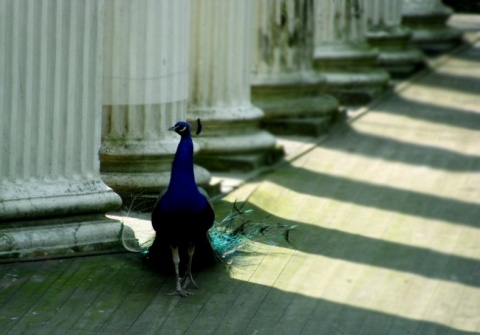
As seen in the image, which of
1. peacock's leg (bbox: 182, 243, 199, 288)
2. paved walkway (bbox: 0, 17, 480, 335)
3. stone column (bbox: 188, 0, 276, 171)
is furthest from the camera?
stone column (bbox: 188, 0, 276, 171)

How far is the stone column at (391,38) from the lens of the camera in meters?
16.7

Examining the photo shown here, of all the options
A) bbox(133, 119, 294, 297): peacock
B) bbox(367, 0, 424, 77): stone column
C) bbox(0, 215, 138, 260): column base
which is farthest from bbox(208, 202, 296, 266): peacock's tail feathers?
bbox(367, 0, 424, 77): stone column

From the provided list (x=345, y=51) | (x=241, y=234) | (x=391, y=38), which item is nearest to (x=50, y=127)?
(x=241, y=234)

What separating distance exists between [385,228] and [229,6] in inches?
97.1

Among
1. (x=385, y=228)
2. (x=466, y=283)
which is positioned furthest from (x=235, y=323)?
(x=385, y=228)

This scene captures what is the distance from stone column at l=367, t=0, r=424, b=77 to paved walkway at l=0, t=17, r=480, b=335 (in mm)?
3877

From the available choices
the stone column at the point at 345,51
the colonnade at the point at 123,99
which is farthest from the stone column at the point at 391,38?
the colonnade at the point at 123,99

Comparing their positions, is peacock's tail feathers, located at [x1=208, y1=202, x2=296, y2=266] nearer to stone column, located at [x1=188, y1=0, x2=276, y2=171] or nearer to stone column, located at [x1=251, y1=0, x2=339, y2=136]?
stone column, located at [x1=188, y1=0, x2=276, y2=171]

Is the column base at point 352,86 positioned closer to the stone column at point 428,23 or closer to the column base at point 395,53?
the column base at point 395,53

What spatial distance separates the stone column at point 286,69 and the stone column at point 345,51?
1541 mm

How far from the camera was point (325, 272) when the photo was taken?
889 centimetres

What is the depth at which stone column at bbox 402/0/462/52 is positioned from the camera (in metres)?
19.5

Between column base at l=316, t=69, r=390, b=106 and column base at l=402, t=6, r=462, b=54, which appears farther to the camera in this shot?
column base at l=402, t=6, r=462, b=54

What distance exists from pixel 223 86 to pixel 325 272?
312 cm
